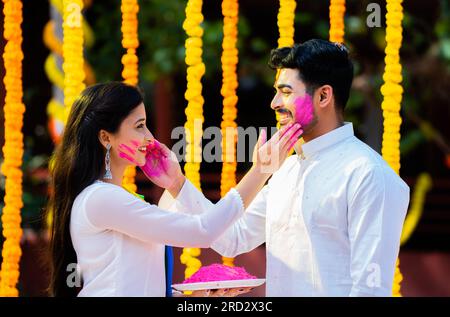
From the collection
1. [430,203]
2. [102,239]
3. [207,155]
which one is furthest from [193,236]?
[430,203]

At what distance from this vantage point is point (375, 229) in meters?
2.44

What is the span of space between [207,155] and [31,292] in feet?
9.91

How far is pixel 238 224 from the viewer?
295 cm

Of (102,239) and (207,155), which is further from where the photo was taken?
(207,155)

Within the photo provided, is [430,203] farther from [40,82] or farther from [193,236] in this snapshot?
[193,236]

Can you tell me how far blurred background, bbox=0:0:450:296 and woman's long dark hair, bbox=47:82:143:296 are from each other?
2.45m

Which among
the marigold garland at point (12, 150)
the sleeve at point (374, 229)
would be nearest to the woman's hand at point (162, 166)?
the sleeve at point (374, 229)

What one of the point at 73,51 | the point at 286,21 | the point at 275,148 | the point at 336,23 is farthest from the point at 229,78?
the point at 275,148

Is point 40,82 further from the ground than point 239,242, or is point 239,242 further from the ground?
point 40,82

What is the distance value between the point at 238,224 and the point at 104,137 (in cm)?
62

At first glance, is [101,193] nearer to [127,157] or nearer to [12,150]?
[127,157]

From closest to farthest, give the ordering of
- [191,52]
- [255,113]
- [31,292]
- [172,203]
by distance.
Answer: [172,203], [191,52], [31,292], [255,113]

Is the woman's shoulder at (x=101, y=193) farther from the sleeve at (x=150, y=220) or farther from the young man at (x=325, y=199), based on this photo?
the young man at (x=325, y=199)

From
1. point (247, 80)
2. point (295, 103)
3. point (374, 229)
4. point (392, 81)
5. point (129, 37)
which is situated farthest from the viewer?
point (247, 80)
